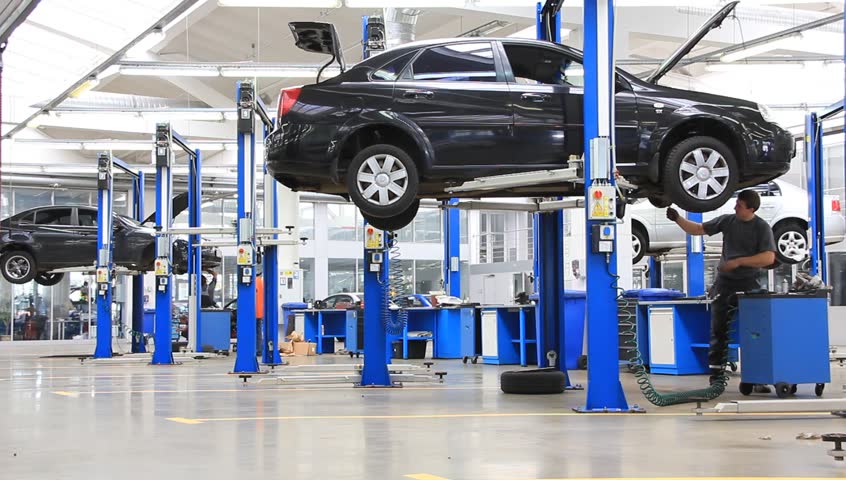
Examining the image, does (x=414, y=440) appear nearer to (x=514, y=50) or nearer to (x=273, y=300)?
(x=514, y=50)

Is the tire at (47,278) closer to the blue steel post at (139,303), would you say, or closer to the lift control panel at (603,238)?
the blue steel post at (139,303)

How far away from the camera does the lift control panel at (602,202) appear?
602 centimetres

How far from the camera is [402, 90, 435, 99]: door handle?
6.82 meters

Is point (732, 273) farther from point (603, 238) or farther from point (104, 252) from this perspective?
point (104, 252)

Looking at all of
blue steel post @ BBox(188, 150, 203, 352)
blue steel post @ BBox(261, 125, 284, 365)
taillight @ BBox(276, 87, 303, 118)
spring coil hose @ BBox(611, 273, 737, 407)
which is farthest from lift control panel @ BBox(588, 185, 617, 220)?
blue steel post @ BBox(188, 150, 203, 352)

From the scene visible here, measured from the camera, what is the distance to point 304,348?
1758cm

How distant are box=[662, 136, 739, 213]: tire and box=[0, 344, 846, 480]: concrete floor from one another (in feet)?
4.75

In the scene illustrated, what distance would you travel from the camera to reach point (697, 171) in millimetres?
6723

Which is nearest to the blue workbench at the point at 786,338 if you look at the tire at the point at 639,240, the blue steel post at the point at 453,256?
the tire at the point at 639,240

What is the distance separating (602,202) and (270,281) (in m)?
8.05

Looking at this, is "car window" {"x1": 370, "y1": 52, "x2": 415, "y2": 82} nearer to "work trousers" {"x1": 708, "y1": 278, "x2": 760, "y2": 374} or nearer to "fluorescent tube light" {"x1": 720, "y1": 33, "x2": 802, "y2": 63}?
"work trousers" {"x1": 708, "y1": 278, "x2": 760, "y2": 374}

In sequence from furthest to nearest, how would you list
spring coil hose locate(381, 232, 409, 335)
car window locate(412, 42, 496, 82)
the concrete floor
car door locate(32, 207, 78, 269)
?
car door locate(32, 207, 78, 269)
spring coil hose locate(381, 232, 409, 335)
car window locate(412, 42, 496, 82)
the concrete floor

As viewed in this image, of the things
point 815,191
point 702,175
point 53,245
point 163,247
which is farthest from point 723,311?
point 53,245

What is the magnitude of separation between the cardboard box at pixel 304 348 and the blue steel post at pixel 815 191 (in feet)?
30.0
